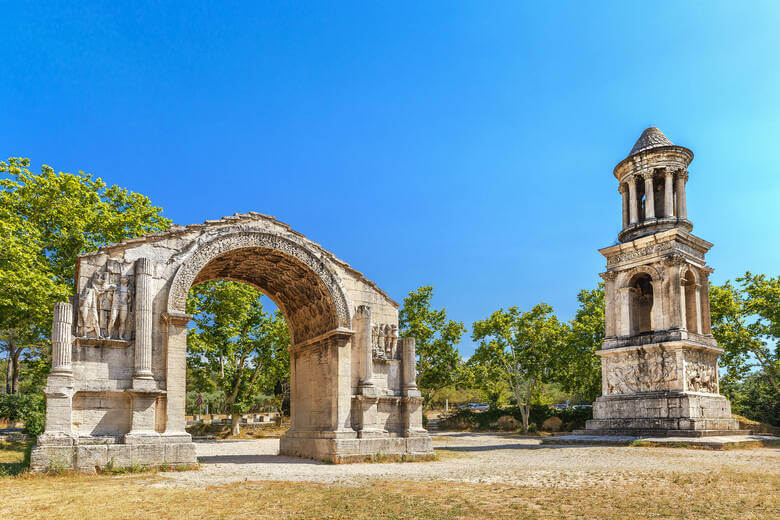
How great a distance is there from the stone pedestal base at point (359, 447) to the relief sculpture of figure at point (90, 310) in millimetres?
6192

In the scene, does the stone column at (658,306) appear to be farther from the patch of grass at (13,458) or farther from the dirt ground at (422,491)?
the patch of grass at (13,458)

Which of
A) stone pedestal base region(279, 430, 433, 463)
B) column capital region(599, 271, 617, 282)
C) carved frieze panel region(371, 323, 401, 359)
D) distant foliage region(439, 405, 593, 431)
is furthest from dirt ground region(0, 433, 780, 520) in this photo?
distant foliage region(439, 405, 593, 431)

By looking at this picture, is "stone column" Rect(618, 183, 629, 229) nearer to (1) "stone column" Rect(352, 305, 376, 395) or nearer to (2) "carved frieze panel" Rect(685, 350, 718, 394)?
(2) "carved frieze panel" Rect(685, 350, 718, 394)

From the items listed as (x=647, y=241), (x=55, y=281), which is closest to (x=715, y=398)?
(x=647, y=241)

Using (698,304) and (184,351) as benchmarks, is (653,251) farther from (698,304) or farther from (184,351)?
(184,351)

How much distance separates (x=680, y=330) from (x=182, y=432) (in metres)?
16.9

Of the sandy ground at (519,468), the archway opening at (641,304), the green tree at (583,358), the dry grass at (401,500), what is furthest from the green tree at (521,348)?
the dry grass at (401,500)

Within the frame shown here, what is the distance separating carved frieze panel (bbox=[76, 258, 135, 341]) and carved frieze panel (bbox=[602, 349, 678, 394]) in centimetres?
1723

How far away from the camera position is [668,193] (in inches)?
953

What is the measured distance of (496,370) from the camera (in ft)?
120

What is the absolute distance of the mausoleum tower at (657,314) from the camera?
21.2 meters

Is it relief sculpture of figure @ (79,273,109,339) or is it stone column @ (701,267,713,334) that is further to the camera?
stone column @ (701,267,713,334)

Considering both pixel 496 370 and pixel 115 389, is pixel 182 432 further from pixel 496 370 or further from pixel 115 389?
pixel 496 370

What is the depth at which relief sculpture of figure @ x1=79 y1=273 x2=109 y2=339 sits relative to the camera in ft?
45.2
